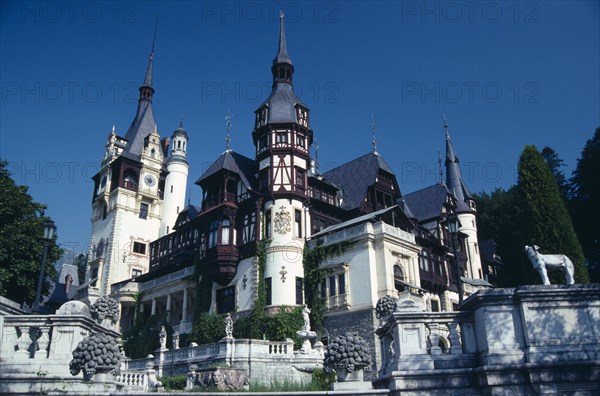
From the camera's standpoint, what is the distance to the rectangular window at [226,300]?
128 ft

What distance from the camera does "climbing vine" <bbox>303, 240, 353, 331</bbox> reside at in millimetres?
36334

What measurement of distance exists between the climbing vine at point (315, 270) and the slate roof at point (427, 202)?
50.8 feet

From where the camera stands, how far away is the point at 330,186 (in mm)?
43656

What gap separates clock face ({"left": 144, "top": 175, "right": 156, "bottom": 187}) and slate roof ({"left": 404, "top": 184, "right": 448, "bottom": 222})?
29009 mm

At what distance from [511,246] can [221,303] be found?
30001 mm

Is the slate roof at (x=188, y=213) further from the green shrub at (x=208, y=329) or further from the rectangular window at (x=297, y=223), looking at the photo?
the rectangular window at (x=297, y=223)

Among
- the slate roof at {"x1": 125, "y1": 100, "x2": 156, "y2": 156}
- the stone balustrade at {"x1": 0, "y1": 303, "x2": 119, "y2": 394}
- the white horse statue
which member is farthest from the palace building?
the stone balustrade at {"x1": 0, "y1": 303, "x2": 119, "y2": 394}

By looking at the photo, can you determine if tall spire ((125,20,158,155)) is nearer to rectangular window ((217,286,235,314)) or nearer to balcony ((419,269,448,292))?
rectangular window ((217,286,235,314))

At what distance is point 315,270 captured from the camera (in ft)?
123

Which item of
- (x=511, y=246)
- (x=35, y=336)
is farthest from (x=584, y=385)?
(x=511, y=246)

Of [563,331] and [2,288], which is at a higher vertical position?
[2,288]

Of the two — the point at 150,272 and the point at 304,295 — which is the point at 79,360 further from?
the point at 150,272

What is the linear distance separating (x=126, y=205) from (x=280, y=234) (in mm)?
25723

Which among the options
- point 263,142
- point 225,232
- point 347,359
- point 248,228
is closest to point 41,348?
point 347,359
